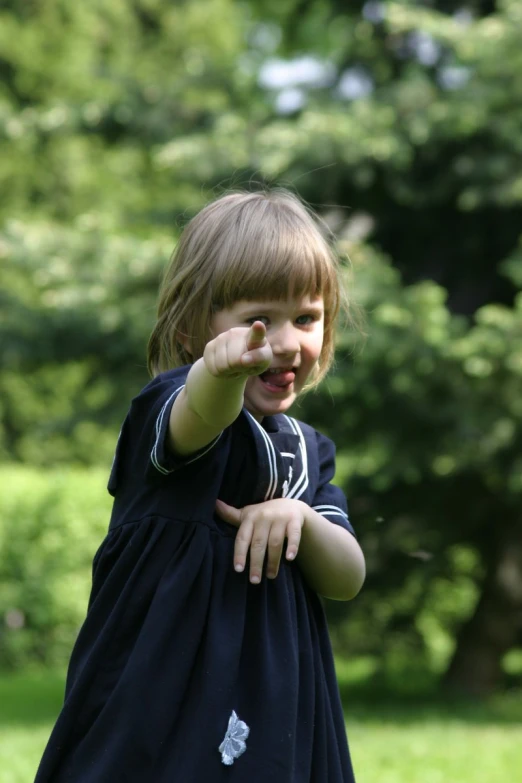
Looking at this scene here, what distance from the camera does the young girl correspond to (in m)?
1.73

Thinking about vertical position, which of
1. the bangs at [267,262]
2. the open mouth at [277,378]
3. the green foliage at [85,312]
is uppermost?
the green foliage at [85,312]

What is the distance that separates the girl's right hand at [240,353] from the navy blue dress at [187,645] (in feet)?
0.58

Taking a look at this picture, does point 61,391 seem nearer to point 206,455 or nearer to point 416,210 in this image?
point 416,210

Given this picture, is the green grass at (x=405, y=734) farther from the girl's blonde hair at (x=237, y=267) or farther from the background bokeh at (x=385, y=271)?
the girl's blonde hair at (x=237, y=267)

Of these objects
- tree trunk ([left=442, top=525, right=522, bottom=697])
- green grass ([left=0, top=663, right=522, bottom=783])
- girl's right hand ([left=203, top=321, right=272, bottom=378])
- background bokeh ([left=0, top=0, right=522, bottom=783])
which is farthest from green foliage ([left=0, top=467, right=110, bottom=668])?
girl's right hand ([left=203, top=321, right=272, bottom=378])

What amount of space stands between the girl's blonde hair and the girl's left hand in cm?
33

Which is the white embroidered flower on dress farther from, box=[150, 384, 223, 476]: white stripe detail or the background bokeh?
the background bokeh

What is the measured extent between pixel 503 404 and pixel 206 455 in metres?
4.35

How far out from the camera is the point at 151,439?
1820mm

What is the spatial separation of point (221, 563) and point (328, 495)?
1.18 ft

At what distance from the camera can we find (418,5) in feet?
23.4

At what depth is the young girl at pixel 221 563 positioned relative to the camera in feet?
5.68

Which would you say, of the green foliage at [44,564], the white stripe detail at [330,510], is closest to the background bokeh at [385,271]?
the green foliage at [44,564]

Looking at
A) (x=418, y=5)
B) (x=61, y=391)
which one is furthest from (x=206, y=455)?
(x=61, y=391)
